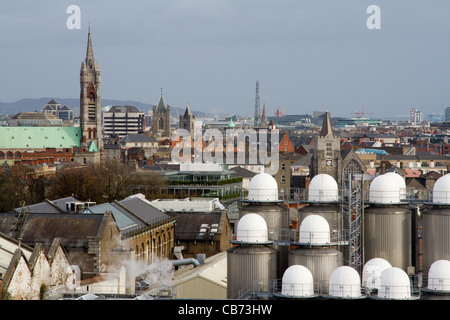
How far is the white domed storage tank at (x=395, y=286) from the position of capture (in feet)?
109

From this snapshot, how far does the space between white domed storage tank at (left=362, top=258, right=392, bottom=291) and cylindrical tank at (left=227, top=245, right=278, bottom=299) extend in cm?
351

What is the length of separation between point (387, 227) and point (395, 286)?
19.6 feet

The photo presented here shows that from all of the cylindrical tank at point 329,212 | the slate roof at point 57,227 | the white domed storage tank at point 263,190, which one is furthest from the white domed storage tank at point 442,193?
the slate roof at point 57,227

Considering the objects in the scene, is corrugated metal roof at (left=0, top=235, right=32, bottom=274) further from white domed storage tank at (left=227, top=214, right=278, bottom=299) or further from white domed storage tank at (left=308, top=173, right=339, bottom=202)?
white domed storage tank at (left=308, top=173, right=339, bottom=202)

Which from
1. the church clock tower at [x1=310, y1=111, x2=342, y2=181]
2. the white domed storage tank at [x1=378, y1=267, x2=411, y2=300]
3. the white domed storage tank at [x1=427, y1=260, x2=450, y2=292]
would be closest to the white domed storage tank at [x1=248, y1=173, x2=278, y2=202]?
the white domed storage tank at [x1=378, y1=267, x2=411, y2=300]

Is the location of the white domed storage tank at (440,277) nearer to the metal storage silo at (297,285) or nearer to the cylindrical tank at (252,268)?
the metal storage silo at (297,285)

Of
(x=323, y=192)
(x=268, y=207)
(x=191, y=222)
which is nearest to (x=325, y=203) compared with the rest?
(x=323, y=192)

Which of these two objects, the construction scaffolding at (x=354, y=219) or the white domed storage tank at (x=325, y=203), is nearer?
the construction scaffolding at (x=354, y=219)

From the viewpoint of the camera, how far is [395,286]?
3344 cm

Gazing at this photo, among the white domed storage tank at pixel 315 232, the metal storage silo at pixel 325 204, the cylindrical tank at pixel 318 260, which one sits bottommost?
the cylindrical tank at pixel 318 260

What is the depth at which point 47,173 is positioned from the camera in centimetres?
14450

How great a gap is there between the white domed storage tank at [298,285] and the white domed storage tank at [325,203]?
4.96 metres

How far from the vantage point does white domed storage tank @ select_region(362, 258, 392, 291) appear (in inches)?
1395
